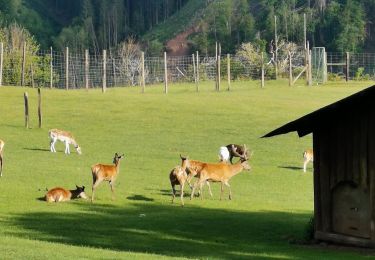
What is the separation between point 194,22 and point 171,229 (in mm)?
135907

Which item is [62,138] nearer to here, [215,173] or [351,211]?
[215,173]

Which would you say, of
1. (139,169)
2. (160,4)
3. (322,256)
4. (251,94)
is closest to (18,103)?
(251,94)

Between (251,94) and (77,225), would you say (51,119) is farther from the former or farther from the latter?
(77,225)

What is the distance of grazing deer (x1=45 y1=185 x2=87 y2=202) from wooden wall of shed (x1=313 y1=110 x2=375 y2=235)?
7543 millimetres

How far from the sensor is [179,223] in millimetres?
22969

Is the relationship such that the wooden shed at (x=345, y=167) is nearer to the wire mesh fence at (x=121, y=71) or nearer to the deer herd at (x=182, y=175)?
the deer herd at (x=182, y=175)

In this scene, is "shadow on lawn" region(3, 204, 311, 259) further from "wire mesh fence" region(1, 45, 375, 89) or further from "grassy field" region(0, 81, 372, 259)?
"wire mesh fence" region(1, 45, 375, 89)

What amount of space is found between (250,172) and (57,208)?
10337mm

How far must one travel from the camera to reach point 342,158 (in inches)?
819

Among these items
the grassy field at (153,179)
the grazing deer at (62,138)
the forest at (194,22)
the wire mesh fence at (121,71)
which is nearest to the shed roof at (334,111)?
the grassy field at (153,179)

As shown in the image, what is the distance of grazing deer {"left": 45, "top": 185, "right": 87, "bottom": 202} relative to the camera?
25.4 m

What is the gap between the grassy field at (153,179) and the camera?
19969 millimetres

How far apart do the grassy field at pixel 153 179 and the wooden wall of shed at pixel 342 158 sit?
44.0 inches

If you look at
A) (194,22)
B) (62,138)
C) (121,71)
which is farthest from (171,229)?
(194,22)
